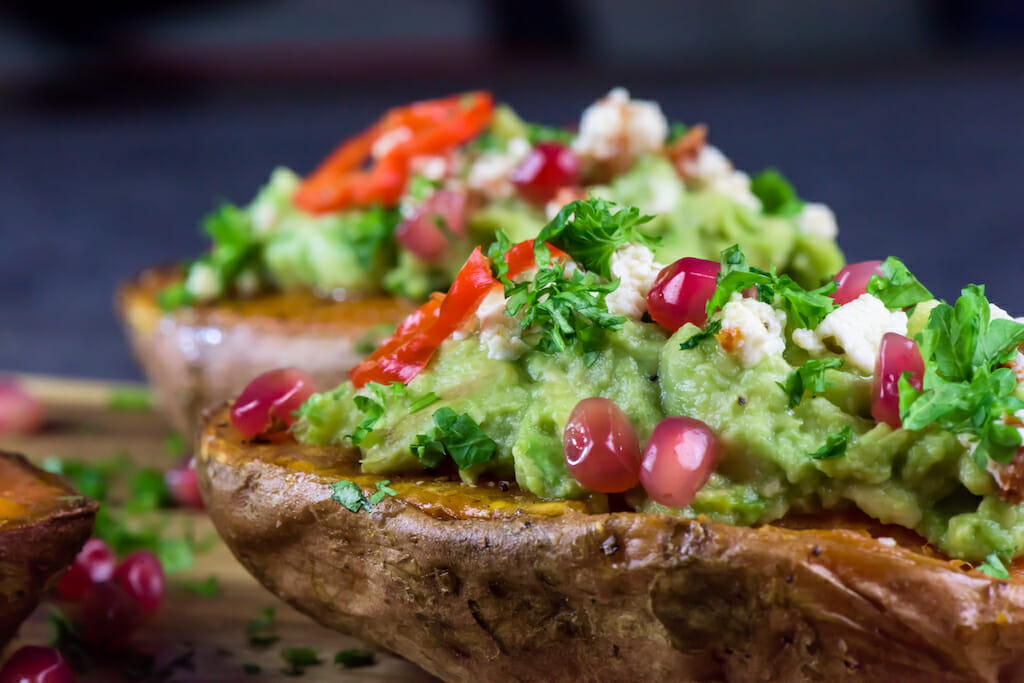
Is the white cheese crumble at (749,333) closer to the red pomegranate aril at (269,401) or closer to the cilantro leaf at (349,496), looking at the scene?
the cilantro leaf at (349,496)

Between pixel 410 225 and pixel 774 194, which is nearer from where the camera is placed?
pixel 410 225

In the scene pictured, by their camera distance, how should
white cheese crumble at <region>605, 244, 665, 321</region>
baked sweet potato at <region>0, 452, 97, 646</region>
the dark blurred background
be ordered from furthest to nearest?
the dark blurred background < baked sweet potato at <region>0, 452, 97, 646</region> < white cheese crumble at <region>605, 244, 665, 321</region>

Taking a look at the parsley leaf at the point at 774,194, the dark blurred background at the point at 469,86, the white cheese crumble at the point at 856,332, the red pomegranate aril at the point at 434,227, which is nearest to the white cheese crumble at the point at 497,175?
the red pomegranate aril at the point at 434,227

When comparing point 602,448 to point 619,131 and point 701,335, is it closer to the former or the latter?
point 701,335

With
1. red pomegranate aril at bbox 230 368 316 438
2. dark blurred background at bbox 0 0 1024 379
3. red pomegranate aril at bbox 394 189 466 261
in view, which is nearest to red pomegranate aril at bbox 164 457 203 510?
red pomegranate aril at bbox 394 189 466 261

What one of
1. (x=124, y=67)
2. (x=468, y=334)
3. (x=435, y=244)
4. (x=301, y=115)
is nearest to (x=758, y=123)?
(x=301, y=115)

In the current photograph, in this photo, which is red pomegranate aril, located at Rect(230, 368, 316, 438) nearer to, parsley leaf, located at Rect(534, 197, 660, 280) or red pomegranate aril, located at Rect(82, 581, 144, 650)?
red pomegranate aril, located at Rect(82, 581, 144, 650)

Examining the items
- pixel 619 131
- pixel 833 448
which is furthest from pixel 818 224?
pixel 833 448
